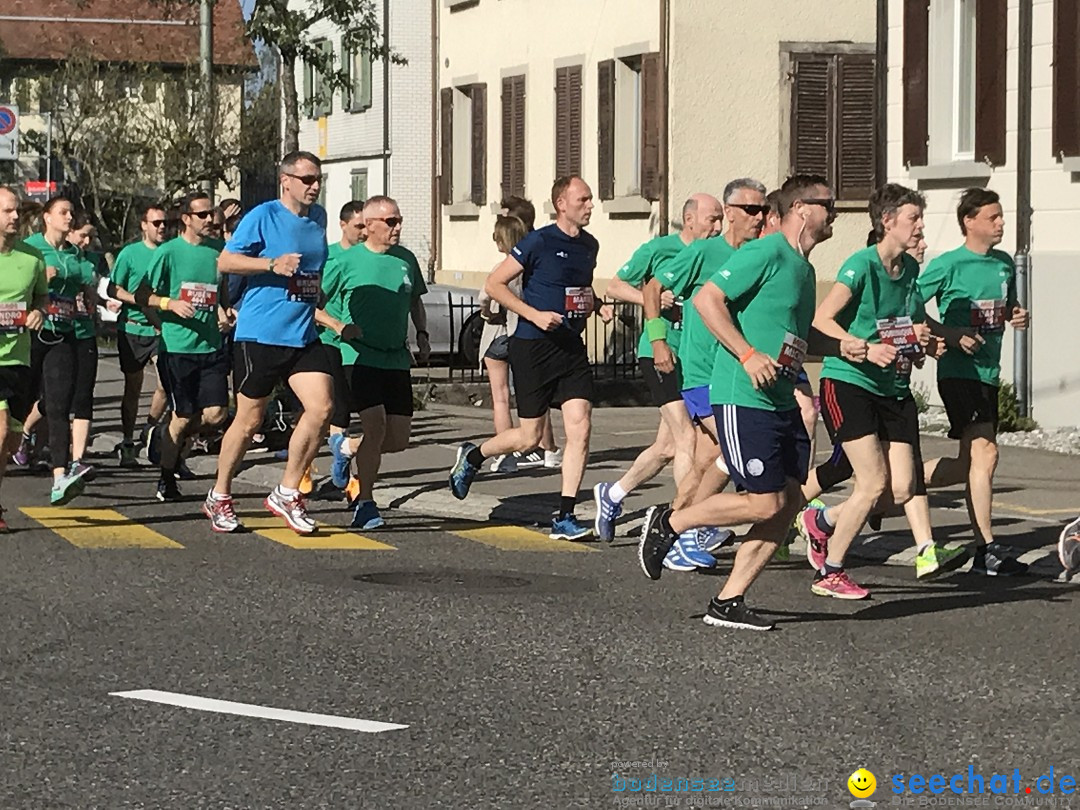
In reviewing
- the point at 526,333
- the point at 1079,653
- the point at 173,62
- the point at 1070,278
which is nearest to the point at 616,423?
the point at 1070,278

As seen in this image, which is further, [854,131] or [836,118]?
[854,131]

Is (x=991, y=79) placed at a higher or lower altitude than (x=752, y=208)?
higher

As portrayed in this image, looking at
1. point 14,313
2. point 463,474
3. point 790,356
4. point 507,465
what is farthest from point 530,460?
point 790,356

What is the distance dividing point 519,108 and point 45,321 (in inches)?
784

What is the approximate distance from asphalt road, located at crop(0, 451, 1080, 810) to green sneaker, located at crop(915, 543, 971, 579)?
0.10 m

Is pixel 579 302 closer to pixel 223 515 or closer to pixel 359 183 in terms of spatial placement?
pixel 223 515

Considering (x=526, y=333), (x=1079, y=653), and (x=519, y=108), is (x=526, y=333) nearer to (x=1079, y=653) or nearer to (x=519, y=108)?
(x=1079, y=653)

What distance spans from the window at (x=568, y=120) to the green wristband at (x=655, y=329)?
1820 cm

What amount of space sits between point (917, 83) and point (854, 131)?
7252 millimetres

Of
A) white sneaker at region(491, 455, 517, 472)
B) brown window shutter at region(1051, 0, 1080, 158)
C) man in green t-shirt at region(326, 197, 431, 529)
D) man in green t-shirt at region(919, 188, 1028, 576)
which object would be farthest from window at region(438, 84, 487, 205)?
man in green t-shirt at region(919, 188, 1028, 576)

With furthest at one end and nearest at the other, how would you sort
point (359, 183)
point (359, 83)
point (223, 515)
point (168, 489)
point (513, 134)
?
point (359, 83)
point (359, 183)
point (513, 134)
point (168, 489)
point (223, 515)

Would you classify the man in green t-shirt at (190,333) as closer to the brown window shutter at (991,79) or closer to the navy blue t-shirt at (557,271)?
the navy blue t-shirt at (557,271)

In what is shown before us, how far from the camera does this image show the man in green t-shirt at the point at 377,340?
14.4m

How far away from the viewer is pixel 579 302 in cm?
1374
